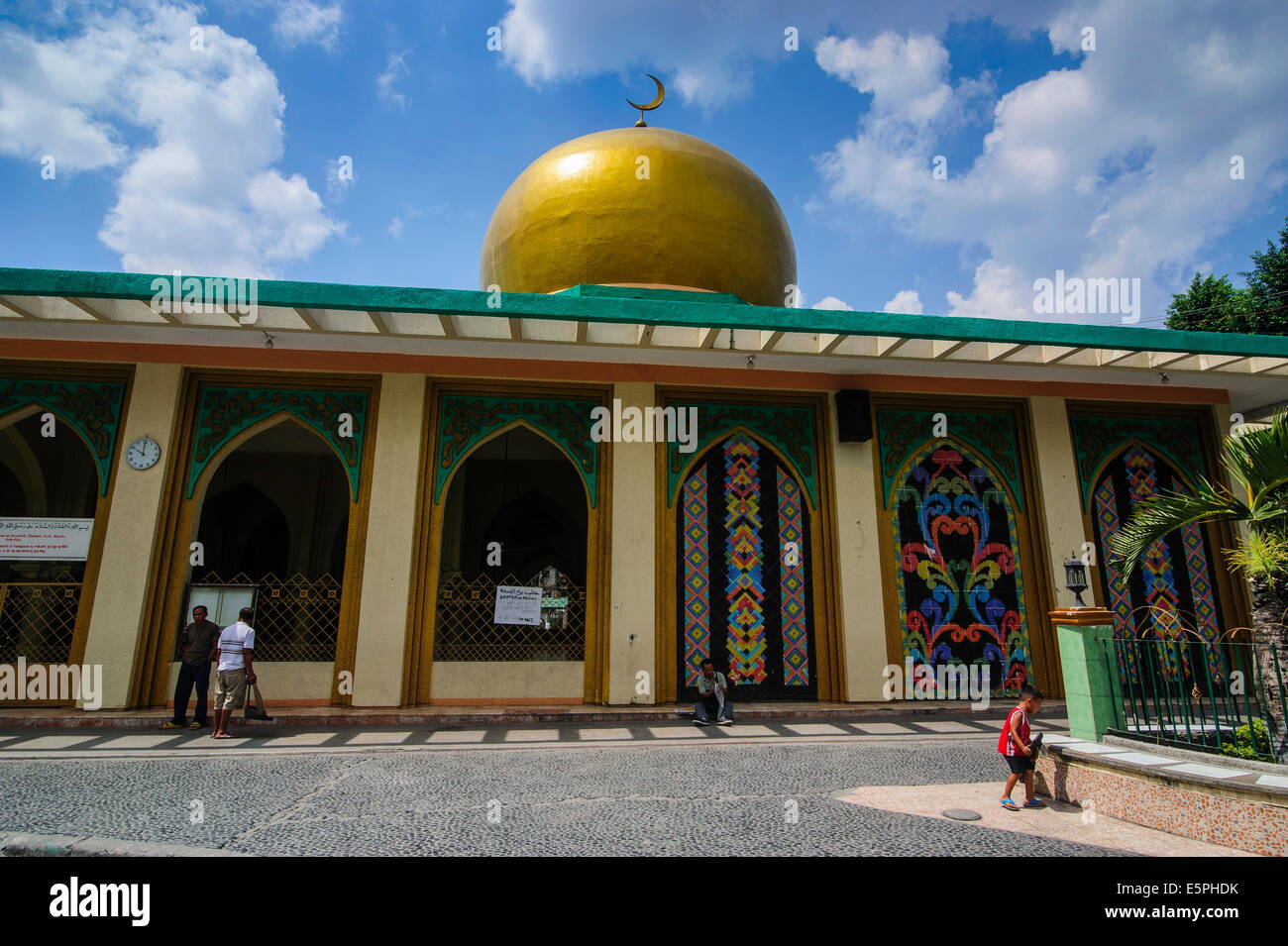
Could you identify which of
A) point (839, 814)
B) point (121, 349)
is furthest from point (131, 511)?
point (839, 814)

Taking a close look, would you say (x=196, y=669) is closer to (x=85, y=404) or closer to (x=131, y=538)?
(x=131, y=538)

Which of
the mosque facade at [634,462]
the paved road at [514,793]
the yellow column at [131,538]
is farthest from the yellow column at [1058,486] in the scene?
the yellow column at [131,538]

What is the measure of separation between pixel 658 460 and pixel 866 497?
8.47ft

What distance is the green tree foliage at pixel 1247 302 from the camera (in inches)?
730

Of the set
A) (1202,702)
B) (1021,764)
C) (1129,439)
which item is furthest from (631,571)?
(1129,439)

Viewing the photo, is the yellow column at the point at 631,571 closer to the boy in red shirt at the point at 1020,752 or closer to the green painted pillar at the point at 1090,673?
the boy in red shirt at the point at 1020,752

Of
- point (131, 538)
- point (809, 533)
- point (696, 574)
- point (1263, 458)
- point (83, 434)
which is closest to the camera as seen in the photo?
point (1263, 458)

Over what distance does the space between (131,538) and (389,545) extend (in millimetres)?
2739

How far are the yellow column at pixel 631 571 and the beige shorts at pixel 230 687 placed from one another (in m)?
3.63

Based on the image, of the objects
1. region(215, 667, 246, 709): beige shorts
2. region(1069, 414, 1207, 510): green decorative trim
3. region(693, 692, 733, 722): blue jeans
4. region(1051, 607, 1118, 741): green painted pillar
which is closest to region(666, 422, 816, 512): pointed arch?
region(693, 692, 733, 722): blue jeans

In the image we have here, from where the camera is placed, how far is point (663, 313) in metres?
7.52

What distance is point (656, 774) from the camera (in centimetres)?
513

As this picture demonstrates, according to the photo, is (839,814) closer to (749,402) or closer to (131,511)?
(749,402)
